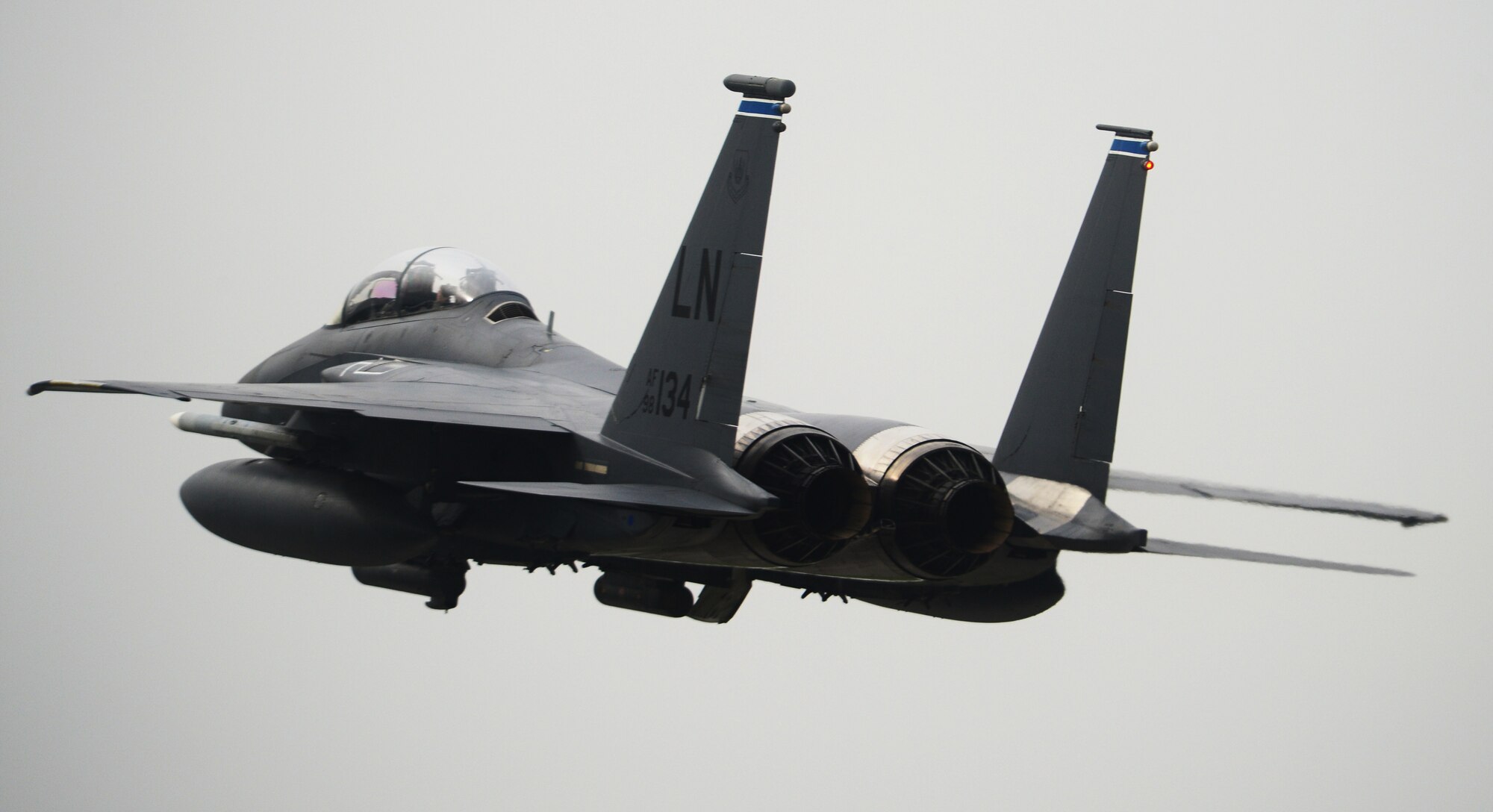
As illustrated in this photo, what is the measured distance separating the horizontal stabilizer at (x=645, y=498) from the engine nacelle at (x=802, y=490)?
0.64 metres

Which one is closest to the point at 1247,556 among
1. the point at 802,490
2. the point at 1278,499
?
the point at 1278,499

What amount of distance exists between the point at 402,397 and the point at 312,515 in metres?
1.08

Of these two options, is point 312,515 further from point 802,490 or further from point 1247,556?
point 1247,556

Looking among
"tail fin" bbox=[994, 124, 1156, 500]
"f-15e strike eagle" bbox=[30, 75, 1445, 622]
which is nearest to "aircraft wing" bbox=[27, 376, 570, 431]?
"f-15e strike eagle" bbox=[30, 75, 1445, 622]

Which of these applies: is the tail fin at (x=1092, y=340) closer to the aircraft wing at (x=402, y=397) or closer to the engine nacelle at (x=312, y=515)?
the aircraft wing at (x=402, y=397)

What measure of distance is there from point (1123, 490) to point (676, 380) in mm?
4685

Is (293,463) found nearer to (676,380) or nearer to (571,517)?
(571,517)

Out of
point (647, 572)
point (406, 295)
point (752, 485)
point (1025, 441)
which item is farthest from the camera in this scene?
point (406, 295)

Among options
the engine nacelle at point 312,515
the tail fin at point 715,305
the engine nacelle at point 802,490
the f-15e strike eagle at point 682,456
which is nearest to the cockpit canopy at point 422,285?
the f-15e strike eagle at point 682,456

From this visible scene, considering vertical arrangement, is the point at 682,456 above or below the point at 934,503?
above

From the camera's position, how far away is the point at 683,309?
12898 mm

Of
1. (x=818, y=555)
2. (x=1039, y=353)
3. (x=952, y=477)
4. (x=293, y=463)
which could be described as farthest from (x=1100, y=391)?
(x=293, y=463)

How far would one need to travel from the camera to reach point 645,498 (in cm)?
1238

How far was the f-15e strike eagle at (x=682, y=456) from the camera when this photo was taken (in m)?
12.8
